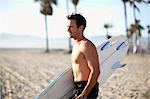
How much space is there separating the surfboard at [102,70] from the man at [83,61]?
53cm

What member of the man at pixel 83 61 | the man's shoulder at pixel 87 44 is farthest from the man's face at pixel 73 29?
the man's shoulder at pixel 87 44

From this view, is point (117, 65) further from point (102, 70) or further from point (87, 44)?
point (87, 44)

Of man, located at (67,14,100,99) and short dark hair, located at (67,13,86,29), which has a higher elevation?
short dark hair, located at (67,13,86,29)

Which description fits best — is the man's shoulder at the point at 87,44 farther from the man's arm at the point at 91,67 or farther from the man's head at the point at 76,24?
the man's head at the point at 76,24

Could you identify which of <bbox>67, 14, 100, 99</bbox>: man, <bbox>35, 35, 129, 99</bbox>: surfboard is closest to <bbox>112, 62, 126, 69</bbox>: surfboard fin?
→ <bbox>35, 35, 129, 99</bbox>: surfboard

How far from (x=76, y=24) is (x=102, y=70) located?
1.60 meters

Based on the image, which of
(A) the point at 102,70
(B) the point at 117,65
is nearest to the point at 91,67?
(A) the point at 102,70

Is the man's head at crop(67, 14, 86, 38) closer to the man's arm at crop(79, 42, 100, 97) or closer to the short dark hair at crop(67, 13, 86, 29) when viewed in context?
the short dark hair at crop(67, 13, 86, 29)

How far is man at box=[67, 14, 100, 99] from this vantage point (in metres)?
3.59

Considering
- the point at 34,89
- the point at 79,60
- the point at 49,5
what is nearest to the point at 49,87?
the point at 79,60

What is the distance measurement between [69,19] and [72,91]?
0.98 metres

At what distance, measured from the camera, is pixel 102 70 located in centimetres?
517

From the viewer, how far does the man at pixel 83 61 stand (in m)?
3.59

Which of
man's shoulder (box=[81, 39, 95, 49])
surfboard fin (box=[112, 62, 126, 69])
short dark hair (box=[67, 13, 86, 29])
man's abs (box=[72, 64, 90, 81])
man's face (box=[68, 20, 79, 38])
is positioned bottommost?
surfboard fin (box=[112, 62, 126, 69])
